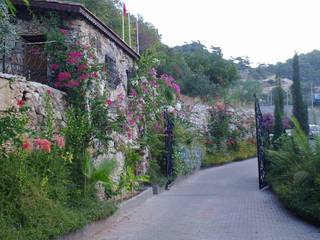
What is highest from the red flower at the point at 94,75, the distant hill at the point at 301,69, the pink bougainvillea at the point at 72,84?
the distant hill at the point at 301,69

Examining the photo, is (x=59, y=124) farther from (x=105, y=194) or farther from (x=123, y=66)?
(x=123, y=66)

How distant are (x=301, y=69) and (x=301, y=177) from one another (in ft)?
121

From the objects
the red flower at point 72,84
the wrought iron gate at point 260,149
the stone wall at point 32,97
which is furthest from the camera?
the wrought iron gate at point 260,149

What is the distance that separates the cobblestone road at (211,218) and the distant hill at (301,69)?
28191 mm

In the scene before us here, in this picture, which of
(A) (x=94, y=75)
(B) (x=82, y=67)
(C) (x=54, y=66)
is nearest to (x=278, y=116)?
(A) (x=94, y=75)

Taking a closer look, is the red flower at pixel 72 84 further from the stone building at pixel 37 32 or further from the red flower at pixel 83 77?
the stone building at pixel 37 32

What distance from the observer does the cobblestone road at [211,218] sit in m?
7.79

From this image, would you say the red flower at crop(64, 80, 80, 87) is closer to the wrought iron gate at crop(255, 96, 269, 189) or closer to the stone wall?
the stone wall

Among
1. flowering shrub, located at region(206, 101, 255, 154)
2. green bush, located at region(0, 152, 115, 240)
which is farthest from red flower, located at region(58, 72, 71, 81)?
flowering shrub, located at region(206, 101, 255, 154)

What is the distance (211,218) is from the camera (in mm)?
9312

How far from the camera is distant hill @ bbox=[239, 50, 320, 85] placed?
43.5m

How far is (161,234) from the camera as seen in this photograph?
7.90 m

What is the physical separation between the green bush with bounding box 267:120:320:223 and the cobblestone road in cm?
29

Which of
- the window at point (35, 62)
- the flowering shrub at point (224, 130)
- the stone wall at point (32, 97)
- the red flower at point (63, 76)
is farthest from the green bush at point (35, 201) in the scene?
the flowering shrub at point (224, 130)
